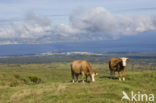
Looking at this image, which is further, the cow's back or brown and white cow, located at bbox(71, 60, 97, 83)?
the cow's back

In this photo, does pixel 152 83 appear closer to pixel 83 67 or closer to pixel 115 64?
pixel 115 64

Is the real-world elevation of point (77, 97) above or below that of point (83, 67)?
below

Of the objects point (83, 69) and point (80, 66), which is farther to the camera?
point (80, 66)

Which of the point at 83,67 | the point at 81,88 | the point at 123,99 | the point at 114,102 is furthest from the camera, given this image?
the point at 83,67

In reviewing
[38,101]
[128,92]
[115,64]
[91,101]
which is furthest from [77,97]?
[115,64]

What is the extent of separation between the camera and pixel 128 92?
1977 centimetres

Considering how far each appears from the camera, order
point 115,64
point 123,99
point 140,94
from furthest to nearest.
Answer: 1. point 115,64
2. point 140,94
3. point 123,99

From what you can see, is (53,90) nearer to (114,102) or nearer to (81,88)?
(81,88)

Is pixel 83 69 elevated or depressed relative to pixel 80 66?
depressed

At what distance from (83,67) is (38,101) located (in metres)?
8.45

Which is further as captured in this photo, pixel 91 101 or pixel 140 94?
pixel 140 94

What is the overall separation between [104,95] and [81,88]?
10.3 feet

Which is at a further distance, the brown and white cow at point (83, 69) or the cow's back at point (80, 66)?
the cow's back at point (80, 66)

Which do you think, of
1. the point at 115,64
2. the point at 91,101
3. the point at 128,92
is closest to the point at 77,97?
the point at 91,101
